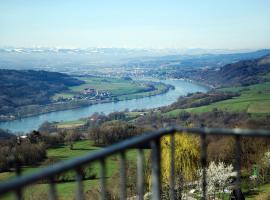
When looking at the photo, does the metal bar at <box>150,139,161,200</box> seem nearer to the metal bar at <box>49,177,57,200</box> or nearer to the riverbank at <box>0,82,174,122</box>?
the metal bar at <box>49,177,57,200</box>

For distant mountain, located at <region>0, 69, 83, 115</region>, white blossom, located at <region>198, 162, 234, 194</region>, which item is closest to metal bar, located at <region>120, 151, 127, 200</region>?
white blossom, located at <region>198, 162, 234, 194</region>

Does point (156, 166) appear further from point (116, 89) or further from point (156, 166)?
point (116, 89)

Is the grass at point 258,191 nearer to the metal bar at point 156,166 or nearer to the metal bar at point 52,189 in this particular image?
the metal bar at point 156,166

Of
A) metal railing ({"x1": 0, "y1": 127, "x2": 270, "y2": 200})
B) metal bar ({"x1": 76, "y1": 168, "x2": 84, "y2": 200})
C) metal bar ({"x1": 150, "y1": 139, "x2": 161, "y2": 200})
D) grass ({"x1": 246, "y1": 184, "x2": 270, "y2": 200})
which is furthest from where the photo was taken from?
grass ({"x1": 246, "y1": 184, "x2": 270, "y2": 200})

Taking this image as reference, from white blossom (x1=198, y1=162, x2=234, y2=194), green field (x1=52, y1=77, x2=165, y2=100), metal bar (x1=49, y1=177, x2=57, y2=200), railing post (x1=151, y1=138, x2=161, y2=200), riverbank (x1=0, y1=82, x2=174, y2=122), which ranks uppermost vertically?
metal bar (x1=49, y1=177, x2=57, y2=200)

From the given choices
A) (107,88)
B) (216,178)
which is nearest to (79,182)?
(216,178)

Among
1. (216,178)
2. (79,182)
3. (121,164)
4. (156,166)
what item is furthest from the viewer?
(216,178)

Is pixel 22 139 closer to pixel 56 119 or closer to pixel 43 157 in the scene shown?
pixel 43 157

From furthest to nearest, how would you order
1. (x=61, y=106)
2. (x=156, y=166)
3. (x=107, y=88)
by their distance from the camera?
1. (x=107, y=88)
2. (x=61, y=106)
3. (x=156, y=166)

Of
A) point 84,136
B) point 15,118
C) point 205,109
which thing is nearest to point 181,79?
point 15,118

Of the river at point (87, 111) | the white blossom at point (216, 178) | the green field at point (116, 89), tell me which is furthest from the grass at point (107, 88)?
the white blossom at point (216, 178)
